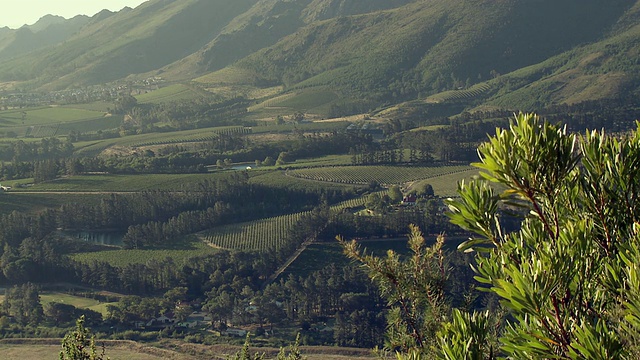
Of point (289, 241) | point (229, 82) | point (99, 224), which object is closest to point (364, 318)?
point (289, 241)

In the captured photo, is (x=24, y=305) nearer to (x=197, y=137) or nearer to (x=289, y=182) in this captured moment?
(x=289, y=182)

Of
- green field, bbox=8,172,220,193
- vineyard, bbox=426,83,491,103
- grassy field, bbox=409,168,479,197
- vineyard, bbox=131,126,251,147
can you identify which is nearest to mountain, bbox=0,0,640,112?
vineyard, bbox=426,83,491,103

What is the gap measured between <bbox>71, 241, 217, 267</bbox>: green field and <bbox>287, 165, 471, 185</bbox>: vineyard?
22063mm

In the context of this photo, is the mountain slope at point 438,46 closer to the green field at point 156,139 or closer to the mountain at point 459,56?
the mountain at point 459,56

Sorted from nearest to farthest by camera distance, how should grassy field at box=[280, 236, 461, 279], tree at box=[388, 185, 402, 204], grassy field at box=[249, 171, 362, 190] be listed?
grassy field at box=[280, 236, 461, 279] < tree at box=[388, 185, 402, 204] < grassy field at box=[249, 171, 362, 190]

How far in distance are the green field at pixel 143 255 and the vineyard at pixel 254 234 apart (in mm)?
1766

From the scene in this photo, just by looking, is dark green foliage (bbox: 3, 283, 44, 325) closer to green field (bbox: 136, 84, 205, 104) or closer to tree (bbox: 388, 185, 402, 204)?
tree (bbox: 388, 185, 402, 204)

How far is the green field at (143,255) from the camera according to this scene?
5728cm

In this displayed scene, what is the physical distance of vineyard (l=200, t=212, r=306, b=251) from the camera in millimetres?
60250

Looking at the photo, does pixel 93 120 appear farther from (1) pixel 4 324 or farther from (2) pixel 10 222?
(1) pixel 4 324

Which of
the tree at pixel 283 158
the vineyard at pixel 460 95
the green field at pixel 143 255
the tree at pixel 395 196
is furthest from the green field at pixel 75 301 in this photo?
the vineyard at pixel 460 95

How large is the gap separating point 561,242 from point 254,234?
192ft

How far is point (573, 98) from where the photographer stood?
116750 millimetres

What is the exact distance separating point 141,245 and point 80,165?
25.9 m
